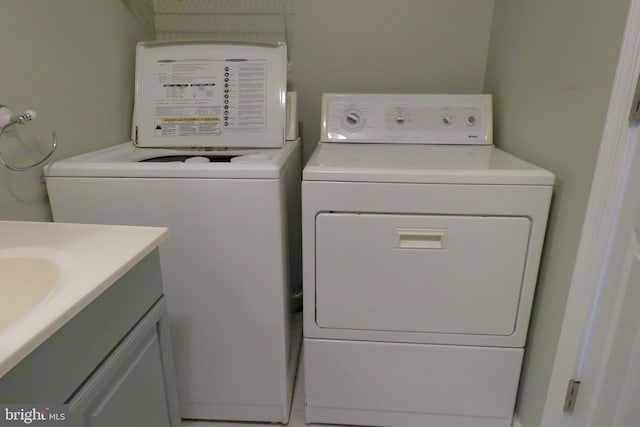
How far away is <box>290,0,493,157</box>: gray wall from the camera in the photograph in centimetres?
182

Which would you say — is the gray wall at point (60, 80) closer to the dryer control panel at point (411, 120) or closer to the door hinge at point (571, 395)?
the dryer control panel at point (411, 120)

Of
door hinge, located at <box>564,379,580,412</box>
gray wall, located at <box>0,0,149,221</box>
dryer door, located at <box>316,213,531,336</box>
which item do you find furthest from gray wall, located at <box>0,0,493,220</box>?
door hinge, located at <box>564,379,580,412</box>

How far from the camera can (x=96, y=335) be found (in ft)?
2.31

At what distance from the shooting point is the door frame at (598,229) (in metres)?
0.88

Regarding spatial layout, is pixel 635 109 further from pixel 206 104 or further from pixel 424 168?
pixel 206 104

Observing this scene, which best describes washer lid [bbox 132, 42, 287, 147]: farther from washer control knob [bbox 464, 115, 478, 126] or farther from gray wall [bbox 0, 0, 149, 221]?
washer control knob [bbox 464, 115, 478, 126]

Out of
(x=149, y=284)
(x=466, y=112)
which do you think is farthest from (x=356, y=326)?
(x=466, y=112)

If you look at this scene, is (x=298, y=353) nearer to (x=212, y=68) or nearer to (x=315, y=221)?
(x=315, y=221)

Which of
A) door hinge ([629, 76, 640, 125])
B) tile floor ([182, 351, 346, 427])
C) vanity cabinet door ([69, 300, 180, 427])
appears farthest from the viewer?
tile floor ([182, 351, 346, 427])

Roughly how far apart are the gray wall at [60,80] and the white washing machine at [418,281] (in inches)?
32.4

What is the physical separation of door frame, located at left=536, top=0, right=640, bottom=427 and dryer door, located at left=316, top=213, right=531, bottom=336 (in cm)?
16

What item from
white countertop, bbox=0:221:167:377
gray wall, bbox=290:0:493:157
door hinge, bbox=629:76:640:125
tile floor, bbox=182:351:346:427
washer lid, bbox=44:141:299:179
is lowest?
tile floor, bbox=182:351:346:427

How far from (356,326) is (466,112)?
1.02 m

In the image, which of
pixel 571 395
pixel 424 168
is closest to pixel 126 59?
pixel 424 168
